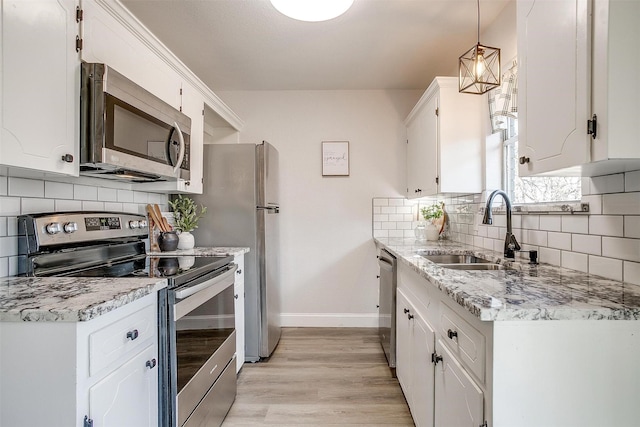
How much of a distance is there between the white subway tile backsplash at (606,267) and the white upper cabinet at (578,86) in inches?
13.3

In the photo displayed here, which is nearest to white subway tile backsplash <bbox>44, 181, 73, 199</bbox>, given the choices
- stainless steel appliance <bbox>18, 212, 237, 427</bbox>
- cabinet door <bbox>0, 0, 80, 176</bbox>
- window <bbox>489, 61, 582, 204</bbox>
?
stainless steel appliance <bbox>18, 212, 237, 427</bbox>

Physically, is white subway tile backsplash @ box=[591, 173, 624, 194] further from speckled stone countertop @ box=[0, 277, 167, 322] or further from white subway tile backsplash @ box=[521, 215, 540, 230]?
speckled stone countertop @ box=[0, 277, 167, 322]

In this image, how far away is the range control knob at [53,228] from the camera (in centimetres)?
137

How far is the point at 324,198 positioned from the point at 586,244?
2330 millimetres

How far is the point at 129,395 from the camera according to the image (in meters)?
1.10

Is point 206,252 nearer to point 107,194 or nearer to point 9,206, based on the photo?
point 107,194

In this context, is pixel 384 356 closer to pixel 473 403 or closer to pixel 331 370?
pixel 331 370

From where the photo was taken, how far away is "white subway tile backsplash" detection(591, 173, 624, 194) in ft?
3.84

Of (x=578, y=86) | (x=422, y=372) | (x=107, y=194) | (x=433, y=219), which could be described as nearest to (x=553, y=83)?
(x=578, y=86)

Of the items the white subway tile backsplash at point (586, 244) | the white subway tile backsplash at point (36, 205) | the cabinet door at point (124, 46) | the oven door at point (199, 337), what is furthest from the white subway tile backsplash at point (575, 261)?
the white subway tile backsplash at point (36, 205)

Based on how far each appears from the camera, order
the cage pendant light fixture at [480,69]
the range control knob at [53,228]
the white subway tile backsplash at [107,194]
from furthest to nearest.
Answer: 1. the white subway tile backsplash at [107,194]
2. the cage pendant light fixture at [480,69]
3. the range control knob at [53,228]

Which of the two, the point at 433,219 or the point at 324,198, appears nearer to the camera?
the point at 433,219

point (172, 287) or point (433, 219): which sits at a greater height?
point (433, 219)

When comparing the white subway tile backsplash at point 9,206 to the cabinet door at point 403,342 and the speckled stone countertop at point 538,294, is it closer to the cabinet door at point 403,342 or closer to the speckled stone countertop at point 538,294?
the speckled stone countertop at point 538,294
